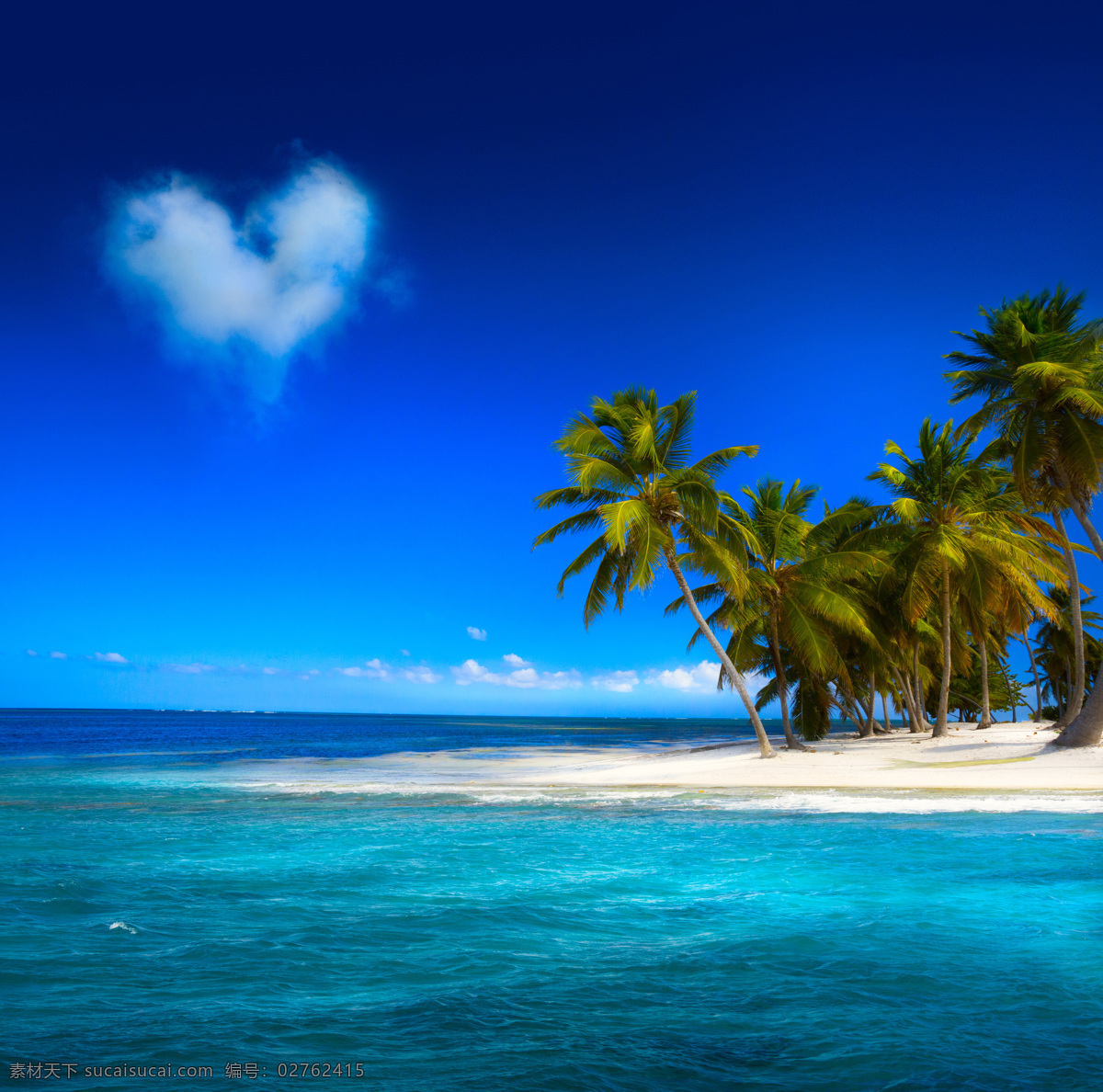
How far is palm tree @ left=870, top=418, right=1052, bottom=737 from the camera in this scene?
917 inches

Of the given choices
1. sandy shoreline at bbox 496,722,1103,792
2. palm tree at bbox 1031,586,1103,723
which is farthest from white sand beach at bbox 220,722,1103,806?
palm tree at bbox 1031,586,1103,723

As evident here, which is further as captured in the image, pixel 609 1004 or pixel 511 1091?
pixel 609 1004

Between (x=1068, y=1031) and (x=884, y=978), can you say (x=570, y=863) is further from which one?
(x=1068, y=1031)

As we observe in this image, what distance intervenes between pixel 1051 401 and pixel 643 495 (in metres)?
9.69

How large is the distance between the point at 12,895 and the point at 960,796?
41.6 feet

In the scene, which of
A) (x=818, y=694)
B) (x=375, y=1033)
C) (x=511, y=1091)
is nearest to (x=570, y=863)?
(x=375, y=1033)

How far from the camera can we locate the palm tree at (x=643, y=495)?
790 inches

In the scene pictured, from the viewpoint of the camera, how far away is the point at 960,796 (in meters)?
12.4

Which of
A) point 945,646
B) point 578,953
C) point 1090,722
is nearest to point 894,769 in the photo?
point 1090,722

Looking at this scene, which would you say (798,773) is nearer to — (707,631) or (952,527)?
(707,631)

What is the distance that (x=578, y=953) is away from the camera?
5.17m

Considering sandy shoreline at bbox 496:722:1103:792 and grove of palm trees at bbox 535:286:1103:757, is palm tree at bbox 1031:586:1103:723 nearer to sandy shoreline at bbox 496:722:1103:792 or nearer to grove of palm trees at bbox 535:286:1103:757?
grove of palm trees at bbox 535:286:1103:757

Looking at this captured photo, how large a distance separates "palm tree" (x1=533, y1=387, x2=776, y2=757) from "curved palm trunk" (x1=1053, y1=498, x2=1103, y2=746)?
Answer: 272 inches

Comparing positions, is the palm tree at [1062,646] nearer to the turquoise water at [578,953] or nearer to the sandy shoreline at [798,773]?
the sandy shoreline at [798,773]
